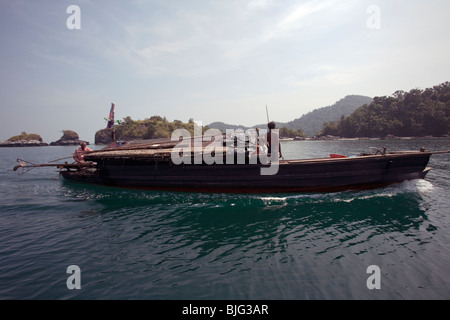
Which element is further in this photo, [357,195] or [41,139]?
[41,139]

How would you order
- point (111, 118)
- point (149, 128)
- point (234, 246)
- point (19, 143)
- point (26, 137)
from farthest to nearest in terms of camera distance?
point (26, 137) < point (19, 143) < point (149, 128) < point (111, 118) < point (234, 246)

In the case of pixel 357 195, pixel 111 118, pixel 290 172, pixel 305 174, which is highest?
pixel 111 118

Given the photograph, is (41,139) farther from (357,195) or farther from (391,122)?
(391,122)

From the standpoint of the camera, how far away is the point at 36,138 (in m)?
161

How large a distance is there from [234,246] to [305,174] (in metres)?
6.04

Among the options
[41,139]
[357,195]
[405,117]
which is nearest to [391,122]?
[405,117]

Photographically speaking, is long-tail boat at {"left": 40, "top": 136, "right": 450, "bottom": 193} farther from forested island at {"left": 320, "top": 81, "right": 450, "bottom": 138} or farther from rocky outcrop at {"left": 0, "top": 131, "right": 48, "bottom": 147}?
rocky outcrop at {"left": 0, "top": 131, "right": 48, "bottom": 147}

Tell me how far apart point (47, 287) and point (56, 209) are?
694 centimetres

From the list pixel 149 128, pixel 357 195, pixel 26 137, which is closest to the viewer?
pixel 357 195

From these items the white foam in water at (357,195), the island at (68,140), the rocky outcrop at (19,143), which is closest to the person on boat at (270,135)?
the white foam in water at (357,195)

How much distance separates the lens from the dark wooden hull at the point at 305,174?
1049 cm

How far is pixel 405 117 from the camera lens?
9669 centimetres

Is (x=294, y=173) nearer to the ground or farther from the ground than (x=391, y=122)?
nearer to the ground
